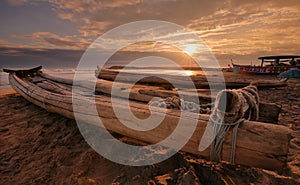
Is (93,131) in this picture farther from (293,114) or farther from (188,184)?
(293,114)

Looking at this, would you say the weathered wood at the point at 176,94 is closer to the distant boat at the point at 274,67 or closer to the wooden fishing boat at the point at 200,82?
the wooden fishing boat at the point at 200,82

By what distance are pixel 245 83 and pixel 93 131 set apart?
4.40m

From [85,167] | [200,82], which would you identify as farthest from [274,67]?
[85,167]

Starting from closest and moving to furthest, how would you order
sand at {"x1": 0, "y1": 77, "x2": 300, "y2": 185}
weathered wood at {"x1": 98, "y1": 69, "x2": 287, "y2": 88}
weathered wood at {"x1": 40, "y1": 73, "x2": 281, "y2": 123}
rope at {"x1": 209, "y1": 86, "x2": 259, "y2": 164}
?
rope at {"x1": 209, "y1": 86, "x2": 259, "y2": 164}
sand at {"x1": 0, "y1": 77, "x2": 300, "y2": 185}
weathered wood at {"x1": 40, "y1": 73, "x2": 281, "y2": 123}
weathered wood at {"x1": 98, "y1": 69, "x2": 287, "y2": 88}

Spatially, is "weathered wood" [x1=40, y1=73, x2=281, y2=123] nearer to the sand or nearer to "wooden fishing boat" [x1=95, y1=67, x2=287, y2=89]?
the sand

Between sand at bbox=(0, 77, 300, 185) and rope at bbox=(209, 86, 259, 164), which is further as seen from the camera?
sand at bbox=(0, 77, 300, 185)

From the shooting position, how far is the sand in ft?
→ 5.59

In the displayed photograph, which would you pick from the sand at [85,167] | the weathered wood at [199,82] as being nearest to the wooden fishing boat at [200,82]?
the weathered wood at [199,82]

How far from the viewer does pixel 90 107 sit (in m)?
2.34

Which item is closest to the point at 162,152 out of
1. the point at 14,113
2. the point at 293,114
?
the point at 293,114

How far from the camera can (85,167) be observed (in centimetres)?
198

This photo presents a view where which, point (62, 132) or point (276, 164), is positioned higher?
point (276, 164)

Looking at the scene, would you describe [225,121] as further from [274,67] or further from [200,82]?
[274,67]

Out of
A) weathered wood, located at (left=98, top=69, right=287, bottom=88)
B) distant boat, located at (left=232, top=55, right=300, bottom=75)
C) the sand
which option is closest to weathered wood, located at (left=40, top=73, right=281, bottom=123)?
the sand
